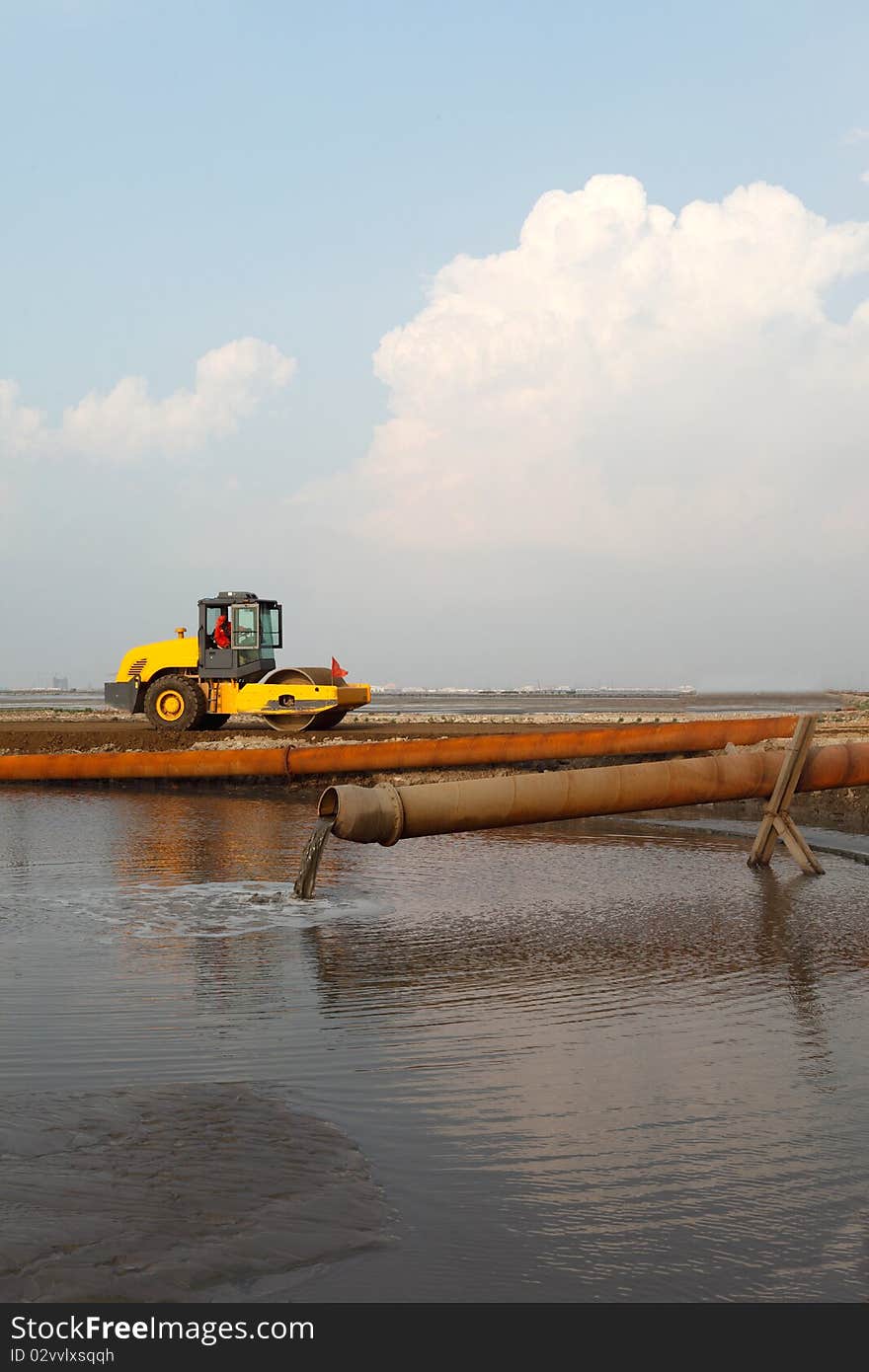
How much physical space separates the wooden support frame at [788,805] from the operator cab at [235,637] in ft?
63.7

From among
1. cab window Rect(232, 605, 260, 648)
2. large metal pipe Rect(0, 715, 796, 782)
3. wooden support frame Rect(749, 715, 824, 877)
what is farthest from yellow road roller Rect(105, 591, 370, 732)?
wooden support frame Rect(749, 715, 824, 877)

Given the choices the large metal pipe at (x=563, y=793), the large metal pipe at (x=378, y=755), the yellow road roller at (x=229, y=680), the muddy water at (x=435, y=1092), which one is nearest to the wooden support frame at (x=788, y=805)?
the large metal pipe at (x=563, y=793)

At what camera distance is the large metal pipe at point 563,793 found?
10.2 meters

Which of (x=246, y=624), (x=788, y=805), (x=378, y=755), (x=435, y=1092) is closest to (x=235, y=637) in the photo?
(x=246, y=624)

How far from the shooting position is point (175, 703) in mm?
31688

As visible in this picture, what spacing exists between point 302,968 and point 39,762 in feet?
44.3

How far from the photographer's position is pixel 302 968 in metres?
8.04

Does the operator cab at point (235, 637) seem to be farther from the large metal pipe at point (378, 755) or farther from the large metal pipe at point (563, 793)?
the large metal pipe at point (563, 793)

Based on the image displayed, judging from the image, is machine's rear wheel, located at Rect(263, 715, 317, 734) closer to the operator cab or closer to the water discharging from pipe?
the operator cab

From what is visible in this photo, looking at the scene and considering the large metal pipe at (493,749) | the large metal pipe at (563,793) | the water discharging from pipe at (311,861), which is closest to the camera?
the large metal pipe at (563,793)

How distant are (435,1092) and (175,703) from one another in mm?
26954

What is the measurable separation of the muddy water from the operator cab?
19.3m

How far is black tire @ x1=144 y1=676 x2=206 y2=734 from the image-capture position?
31.2 meters
